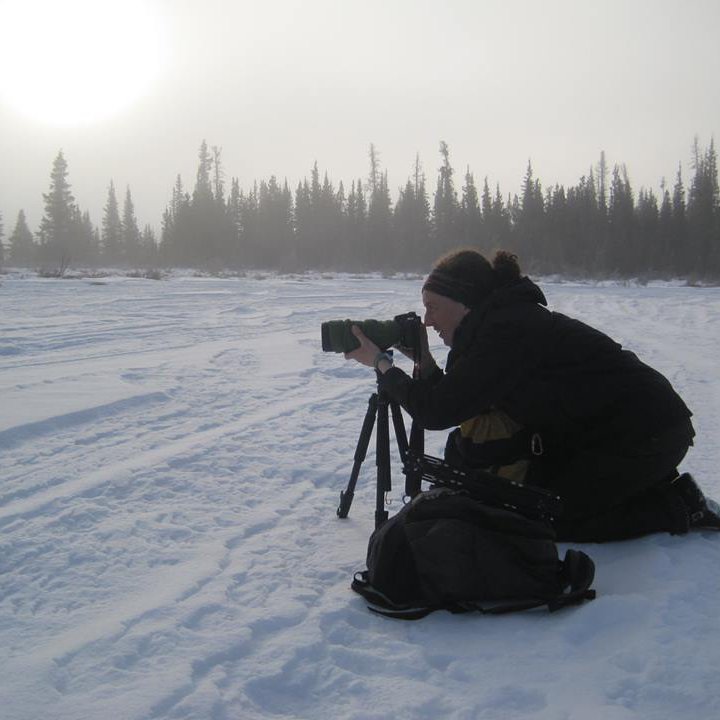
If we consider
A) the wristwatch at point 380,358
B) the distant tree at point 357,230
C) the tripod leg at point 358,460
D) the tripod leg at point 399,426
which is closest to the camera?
the wristwatch at point 380,358

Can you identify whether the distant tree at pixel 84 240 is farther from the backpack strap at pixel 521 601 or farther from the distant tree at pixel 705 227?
the backpack strap at pixel 521 601

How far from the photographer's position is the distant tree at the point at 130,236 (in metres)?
58.3

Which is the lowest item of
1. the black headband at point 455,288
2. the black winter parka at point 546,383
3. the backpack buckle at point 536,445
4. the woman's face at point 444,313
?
Answer: the backpack buckle at point 536,445

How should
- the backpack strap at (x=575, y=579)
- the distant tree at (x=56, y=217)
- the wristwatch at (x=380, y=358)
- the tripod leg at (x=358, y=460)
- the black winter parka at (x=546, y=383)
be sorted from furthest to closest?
the distant tree at (x=56, y=217), the tripod leg at (x=358, y=460), the wristwatch at (x=380, y=358), the black winter parka at (x=546, y=383), the backpack strap at (x=575, y=579)

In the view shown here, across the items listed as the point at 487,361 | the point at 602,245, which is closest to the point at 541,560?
the point at 487,361

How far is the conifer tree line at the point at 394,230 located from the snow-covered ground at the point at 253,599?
41943 mm

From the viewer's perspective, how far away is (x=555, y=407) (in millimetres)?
2570

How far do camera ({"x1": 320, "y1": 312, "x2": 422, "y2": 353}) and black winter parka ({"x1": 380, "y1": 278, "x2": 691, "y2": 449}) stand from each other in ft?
1.22

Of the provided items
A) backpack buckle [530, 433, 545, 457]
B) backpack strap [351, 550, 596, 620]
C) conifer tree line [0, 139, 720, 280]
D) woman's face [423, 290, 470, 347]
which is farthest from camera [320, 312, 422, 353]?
conifer tree line [0, 139, 720, 280]

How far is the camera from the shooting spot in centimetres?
298

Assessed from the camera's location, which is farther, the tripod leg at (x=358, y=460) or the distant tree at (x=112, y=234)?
the distant tree at (x=112, y=234)

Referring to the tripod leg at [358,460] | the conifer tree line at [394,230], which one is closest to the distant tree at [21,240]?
the conifer tree line at [394,230]

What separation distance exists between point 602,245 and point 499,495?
52025 mm

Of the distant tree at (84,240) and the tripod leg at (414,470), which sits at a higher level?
the distant tree at (84,240)
